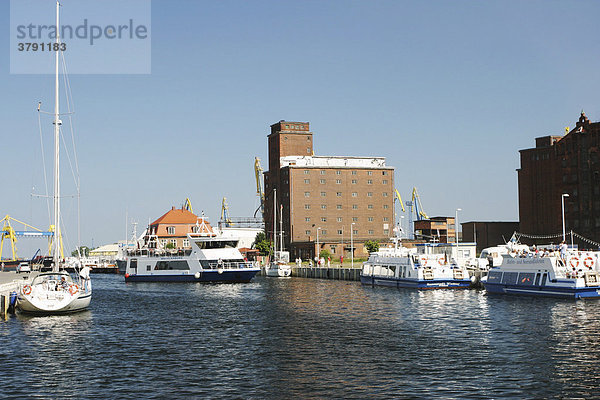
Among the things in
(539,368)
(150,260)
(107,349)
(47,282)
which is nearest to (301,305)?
(47,282)

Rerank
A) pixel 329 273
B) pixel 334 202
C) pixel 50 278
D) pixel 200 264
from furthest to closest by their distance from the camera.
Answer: pixel 334 202 < pixel 329 273 < pixel 200 264 < pixel 50 278

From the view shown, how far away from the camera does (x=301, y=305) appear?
6769cm

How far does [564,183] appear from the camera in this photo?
134m

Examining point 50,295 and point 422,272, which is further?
point 422,272

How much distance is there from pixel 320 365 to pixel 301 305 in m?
33.1

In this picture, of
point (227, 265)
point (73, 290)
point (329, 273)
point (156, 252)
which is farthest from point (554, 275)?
point (156, 252)

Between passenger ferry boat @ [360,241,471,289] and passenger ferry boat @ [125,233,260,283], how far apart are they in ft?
87.0

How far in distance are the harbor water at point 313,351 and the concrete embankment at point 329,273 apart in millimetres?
47660

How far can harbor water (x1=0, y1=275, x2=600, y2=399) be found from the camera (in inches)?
1157

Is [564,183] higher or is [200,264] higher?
[564,183]

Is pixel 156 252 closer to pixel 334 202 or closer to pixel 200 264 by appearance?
pixel 200 264

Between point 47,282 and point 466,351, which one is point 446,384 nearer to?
point 466,351

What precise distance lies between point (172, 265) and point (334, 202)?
248 ft

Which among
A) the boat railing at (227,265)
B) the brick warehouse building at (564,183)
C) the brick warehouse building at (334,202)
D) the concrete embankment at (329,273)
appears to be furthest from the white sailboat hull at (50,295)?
the brick warehouse building at (334,202)
